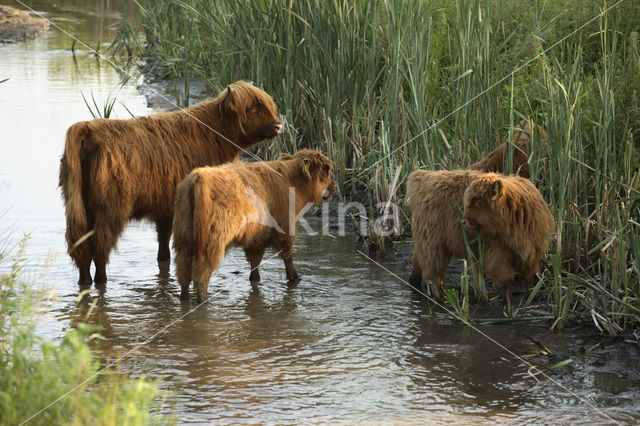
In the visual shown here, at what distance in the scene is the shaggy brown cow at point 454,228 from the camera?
519 centimetres

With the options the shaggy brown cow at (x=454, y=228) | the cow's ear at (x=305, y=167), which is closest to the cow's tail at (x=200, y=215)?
the cow's ear at (x=305, y=167)

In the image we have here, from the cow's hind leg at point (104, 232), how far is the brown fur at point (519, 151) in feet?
8.58

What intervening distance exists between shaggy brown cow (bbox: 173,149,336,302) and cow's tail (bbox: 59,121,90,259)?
27.1 inches

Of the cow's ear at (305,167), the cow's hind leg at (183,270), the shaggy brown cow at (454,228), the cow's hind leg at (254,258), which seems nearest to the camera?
the shaggy brown cow at (454,228)

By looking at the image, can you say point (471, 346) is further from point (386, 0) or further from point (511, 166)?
point (386, 0)

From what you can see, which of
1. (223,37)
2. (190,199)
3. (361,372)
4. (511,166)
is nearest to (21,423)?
(361,372)

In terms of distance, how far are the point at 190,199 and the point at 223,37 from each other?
3.49 metres

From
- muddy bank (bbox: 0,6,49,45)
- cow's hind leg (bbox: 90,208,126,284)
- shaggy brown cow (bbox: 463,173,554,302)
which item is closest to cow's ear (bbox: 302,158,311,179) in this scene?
cow's hind leg (bbox: 90,208,126,284)

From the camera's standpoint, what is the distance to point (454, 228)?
214 inches

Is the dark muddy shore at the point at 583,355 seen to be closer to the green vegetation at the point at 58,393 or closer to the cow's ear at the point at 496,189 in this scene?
the cow's ear at the point at 496,189

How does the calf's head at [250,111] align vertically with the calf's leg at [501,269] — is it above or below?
above

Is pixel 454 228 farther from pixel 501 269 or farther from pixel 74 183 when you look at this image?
pixel 74 183

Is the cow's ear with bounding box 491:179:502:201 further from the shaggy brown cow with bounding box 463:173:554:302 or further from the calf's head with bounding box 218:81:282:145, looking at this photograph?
the calf's head with bounding box 218:81:282:145

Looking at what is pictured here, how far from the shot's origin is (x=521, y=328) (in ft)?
17.1
